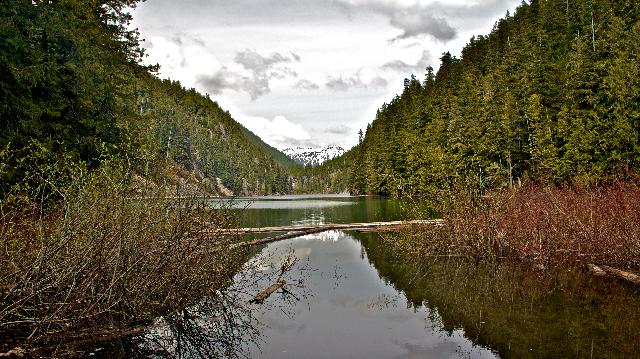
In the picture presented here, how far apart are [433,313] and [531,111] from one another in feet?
120

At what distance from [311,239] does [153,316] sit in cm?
1585

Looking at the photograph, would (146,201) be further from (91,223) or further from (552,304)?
(552,304)

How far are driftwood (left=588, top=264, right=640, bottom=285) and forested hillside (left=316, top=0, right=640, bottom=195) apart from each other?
5.18m

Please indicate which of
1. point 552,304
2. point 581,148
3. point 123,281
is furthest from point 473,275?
point 581,148

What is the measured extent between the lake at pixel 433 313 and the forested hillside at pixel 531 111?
4.42 metres

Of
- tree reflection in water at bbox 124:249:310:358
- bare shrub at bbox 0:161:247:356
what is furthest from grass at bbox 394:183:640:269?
bare shrub at bbox 0:161:247:356

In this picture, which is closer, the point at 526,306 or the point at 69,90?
the point at 526,306

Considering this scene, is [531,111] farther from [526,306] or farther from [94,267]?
[94,267]

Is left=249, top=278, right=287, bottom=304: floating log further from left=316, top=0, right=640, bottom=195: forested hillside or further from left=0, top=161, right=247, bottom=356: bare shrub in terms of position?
left=316, top=0, right=640, bottom=195: forested hillside

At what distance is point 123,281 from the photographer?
8492 mm

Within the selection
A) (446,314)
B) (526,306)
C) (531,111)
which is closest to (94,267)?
(446,314)

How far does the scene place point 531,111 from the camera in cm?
4291

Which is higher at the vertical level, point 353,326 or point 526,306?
point 526,306

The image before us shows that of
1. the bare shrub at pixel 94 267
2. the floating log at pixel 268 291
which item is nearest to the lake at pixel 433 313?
the floating log at pixel 268 291
